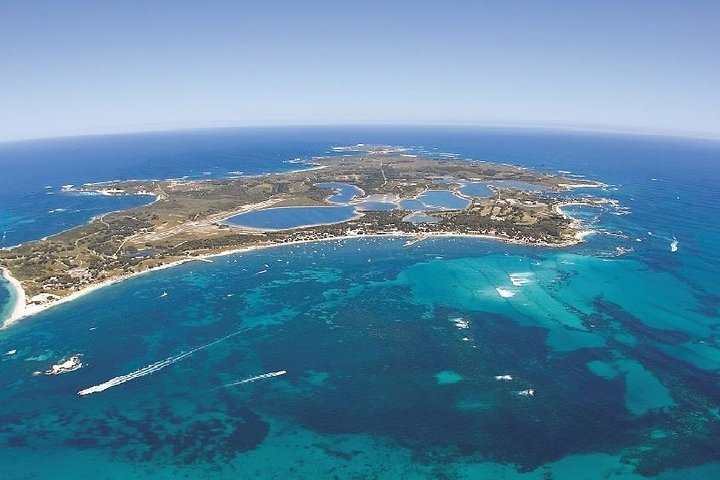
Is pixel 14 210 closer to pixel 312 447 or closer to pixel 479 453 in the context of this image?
pixel 312 447

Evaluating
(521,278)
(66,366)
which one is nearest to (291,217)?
(521,278)

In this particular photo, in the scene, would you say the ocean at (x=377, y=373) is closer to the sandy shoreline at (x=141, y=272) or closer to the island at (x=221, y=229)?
the sandy shoreline at (x=141, y=272)

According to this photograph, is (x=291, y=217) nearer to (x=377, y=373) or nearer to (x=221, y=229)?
(x=221, y=229)

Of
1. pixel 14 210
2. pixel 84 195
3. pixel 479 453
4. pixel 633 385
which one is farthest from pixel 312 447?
pixel 84 195

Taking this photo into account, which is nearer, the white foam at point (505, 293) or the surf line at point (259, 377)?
the surf line at point (259, 377)

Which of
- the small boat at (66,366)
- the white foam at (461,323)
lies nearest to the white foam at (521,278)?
the white foam at (461,323)

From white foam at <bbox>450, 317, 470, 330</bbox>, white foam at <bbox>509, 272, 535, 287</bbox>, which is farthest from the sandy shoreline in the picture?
white foam at <bbox>450, 317, 470, 330</bbox>
